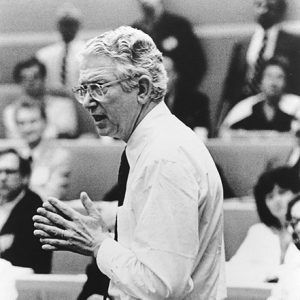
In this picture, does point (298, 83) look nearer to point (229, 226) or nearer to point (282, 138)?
point (282, 138)

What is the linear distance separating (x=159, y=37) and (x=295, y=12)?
0.63 m

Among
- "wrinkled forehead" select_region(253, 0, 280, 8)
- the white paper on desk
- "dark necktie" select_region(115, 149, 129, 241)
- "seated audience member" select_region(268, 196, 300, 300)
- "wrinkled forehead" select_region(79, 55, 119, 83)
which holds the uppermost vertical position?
"wrinkled forehead" select_region(253, 0, 280, 8)

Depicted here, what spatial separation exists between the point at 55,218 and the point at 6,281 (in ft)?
6.62

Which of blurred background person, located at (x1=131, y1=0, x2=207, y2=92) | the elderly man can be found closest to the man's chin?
blurred background person, located at (x1=131, y1=0, x2=207, y2=92)

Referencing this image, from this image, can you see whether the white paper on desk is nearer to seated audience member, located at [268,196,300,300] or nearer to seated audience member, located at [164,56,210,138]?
seated audience member, located at [164,56,210,138]

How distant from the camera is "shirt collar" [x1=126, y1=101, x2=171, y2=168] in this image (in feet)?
4.55

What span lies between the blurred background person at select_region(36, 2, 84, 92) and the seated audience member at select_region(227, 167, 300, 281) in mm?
1042

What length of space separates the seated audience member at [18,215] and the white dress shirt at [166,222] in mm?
1927

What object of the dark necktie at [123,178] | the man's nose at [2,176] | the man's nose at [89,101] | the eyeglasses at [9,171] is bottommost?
the man's nose at [2,176]

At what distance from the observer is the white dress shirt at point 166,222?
4.09ft

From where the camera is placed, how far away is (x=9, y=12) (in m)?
3.30

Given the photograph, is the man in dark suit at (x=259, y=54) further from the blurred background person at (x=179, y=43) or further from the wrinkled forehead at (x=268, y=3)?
the blurred background person at (x=179, y=43)

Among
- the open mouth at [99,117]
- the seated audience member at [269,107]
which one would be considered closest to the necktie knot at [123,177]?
the open mouth at [99,117]

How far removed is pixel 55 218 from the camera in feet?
4.54
